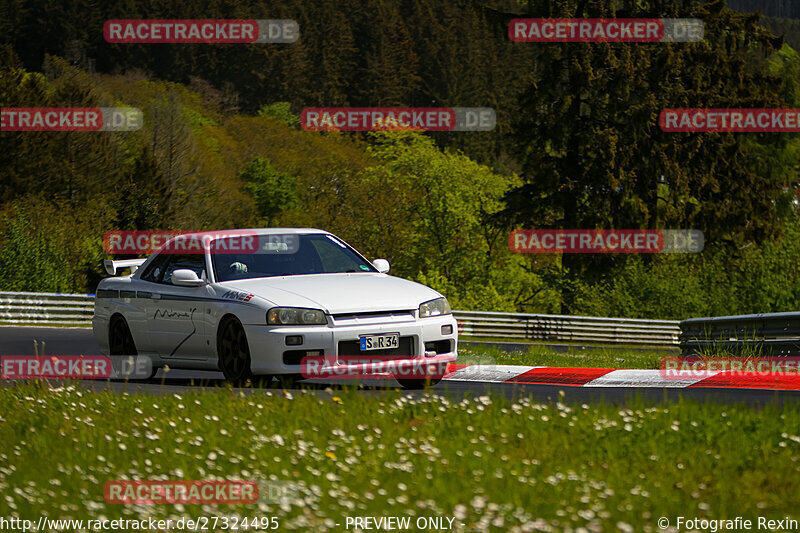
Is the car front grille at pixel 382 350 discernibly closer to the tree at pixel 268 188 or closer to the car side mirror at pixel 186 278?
the car side mirror at pixel 186 278

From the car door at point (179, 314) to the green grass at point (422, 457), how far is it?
2112 mm

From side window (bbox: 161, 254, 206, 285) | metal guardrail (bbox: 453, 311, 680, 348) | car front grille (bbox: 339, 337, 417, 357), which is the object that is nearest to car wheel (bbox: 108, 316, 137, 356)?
side window (bbox: 161, 254, 206, 285)

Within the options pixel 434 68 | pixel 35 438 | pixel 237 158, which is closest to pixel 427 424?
pixel 35 438

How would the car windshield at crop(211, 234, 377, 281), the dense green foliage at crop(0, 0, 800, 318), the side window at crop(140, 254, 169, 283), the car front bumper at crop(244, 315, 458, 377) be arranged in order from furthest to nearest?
the dense green foliage at crop(0, 0, 800, 318)
the side window at crop(140, 254, 169, 283)
the car windshield at crop(211, 234, 377, 281)
the car front bumper at crop(244, 315, 458, 377)

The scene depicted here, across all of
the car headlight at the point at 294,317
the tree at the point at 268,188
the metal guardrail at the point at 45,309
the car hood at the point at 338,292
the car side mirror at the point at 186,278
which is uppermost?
the tree at the point at 268,188

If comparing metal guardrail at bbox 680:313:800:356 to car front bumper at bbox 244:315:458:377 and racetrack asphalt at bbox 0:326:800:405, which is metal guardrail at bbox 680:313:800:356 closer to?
racetrack asphalt at bbox 0:326:800:405

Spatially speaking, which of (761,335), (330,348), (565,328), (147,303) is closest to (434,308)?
(330,348)

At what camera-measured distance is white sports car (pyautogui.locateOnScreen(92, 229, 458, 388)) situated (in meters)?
11.0

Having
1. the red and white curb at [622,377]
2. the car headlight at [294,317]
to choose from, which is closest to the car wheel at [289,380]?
the car headlight at [294,317]

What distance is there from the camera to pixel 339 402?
9328mm

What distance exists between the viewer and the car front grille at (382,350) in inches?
432

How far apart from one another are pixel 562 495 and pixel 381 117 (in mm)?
90553

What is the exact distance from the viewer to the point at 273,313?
11047 mm

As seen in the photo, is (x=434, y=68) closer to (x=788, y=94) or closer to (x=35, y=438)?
(x=788, y=94)
